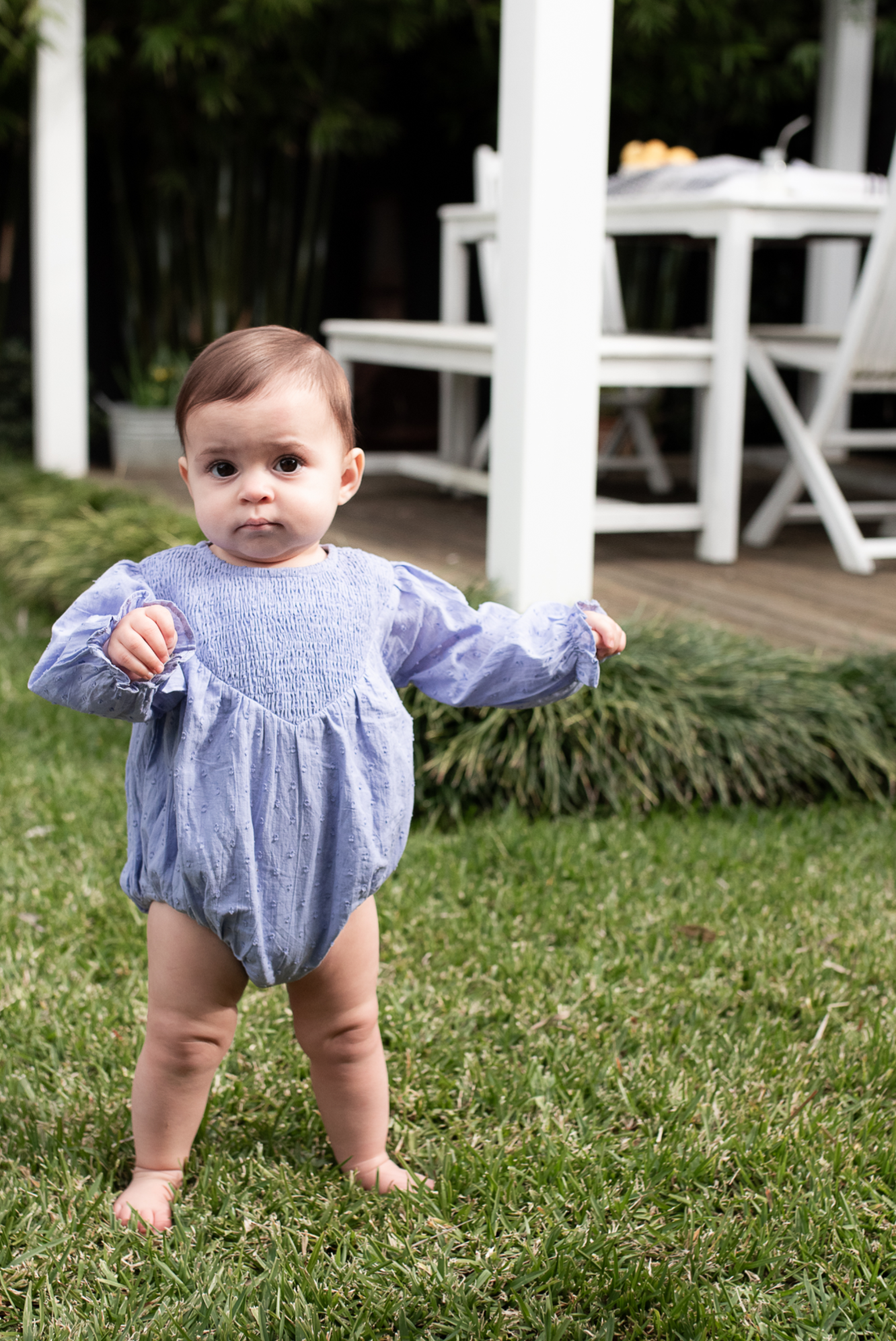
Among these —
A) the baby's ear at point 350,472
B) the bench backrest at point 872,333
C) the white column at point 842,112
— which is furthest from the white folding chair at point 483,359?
the baby's ear at point 350,472

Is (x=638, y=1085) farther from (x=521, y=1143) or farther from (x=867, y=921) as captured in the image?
(x=867, y=921)

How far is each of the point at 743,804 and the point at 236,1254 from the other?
1707 mm

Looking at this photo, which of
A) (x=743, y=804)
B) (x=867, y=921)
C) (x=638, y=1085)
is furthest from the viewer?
(x=743, y=804)

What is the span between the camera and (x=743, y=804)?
9.66 ft

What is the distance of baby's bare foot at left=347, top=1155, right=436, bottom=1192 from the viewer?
163cm

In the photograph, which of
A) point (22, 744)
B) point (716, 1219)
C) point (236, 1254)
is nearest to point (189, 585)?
point (236, 1254)

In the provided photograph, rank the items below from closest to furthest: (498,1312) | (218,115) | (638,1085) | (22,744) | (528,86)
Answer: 1. (498,1312)
2. (638,1085)
3. (528,86)
4. (22,744)
5. (218,115)

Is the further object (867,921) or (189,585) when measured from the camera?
(867,921)

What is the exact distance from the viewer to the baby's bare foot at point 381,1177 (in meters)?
1.63

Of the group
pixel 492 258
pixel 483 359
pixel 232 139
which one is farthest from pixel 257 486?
pixel 232 139

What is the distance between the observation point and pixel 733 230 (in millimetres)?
3959

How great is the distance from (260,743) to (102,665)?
0.61 feet

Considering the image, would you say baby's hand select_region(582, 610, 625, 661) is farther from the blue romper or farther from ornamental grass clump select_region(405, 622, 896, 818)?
ornamental grass clump select_region(405, 622, 896, 818)

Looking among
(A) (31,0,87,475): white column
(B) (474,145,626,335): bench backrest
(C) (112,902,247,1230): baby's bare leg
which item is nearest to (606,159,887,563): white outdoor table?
(B) (474,145,626,335): bench backrest
